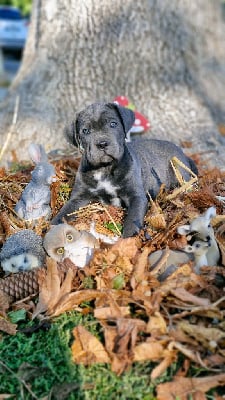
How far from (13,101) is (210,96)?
241 cm

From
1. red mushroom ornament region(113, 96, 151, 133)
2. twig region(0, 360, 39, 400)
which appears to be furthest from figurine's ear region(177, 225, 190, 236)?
red mushroom ornament region(113, 96, 151, 133)

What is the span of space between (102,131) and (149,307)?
5.09 feet

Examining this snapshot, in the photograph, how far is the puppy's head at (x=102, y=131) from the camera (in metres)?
3.89

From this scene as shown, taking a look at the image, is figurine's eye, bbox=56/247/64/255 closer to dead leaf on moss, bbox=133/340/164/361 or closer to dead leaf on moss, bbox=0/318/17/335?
dead leaf on moss, bbox=0/318/17/335

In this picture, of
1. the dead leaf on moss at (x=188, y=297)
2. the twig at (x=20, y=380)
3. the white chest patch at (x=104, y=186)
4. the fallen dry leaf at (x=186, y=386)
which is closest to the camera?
the fallen dry leaf at (x=186, y=386)

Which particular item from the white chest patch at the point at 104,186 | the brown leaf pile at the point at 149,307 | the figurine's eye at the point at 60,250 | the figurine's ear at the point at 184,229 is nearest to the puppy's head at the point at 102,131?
the white chest patch at the point at 104,186

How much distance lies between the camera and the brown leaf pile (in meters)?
2.68

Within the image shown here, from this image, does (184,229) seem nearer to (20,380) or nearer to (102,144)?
Answer: (102,144)

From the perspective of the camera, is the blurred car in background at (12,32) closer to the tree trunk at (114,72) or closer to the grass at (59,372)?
the tree trunk at (114,72)

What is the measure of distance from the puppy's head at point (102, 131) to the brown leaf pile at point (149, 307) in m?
0.65

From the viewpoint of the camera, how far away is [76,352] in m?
2.78

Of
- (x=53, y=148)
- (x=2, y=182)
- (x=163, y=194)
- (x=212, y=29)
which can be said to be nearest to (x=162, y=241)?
(x=163, y=194)

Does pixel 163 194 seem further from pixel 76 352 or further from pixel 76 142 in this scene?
pixel 76 352

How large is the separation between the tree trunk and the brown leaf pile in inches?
108
